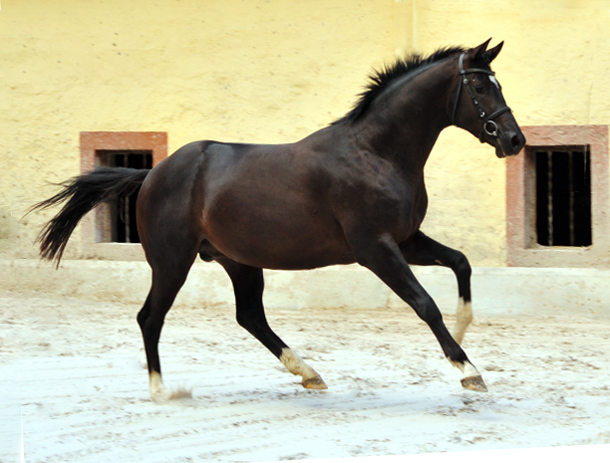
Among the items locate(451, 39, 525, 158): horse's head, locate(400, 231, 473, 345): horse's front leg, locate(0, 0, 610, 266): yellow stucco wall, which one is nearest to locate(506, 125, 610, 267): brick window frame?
locate(0, 0, 610, 266): yellow stucco wall

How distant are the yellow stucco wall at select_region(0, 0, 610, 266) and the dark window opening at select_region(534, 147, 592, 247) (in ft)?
1.50

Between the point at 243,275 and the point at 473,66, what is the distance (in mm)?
1618

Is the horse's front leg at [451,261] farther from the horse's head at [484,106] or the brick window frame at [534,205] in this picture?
the brick window frame at [534,205]

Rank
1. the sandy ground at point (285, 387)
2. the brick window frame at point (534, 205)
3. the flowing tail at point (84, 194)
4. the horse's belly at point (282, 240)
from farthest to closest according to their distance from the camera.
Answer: the brick window frame at point (534, 205) < the flowing tail at point (84, 194) < the horse's belly at point (282, 240) < the sandy ground at point (285, 387)

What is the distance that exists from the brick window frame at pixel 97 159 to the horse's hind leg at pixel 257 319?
4.04ft

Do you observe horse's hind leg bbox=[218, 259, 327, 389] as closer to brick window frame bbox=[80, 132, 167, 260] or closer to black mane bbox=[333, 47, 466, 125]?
black mane bbox=[333, 47, 466, 125]

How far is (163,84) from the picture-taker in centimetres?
603

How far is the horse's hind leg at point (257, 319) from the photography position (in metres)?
3.91

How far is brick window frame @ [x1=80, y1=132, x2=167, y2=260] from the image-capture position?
530 cm

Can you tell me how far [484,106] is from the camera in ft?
11.1

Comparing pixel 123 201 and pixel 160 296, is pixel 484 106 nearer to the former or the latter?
pixel 160 296

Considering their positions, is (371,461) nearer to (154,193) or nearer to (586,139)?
(154,193)

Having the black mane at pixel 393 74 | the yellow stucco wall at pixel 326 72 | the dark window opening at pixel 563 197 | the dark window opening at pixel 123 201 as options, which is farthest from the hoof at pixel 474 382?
the dark window opening at pixel 563 197

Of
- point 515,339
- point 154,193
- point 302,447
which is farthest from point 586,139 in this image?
point 302,447
